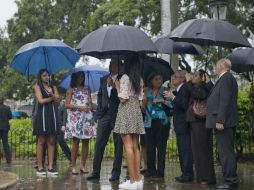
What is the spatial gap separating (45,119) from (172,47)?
2.77 metres

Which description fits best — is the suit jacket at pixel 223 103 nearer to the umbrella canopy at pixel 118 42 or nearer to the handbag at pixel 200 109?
the handbag at pixel 200 109

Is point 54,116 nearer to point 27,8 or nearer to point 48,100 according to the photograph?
point 48,100

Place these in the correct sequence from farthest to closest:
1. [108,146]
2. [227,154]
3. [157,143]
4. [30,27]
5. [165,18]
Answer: [30,27]
[165,18]
[108,146]
[157,143]
[227,154]

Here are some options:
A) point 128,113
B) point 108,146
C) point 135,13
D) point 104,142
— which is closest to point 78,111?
point 104,142

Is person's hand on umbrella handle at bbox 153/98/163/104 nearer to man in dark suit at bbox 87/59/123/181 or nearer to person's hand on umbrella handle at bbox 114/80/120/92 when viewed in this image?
man in dark suit at bbox 87/59/123/181

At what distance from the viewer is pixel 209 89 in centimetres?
887

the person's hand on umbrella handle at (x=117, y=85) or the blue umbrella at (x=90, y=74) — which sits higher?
the blue umbrella at (x=90, y=74)

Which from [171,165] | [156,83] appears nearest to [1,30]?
[171,165]

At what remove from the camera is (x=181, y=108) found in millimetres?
9227

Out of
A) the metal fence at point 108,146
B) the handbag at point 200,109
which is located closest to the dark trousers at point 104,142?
the handbag at point 200,109

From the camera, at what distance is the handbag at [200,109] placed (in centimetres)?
875

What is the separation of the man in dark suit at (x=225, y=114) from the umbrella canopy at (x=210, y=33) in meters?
0.37

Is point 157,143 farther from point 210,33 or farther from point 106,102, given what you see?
point 210,33

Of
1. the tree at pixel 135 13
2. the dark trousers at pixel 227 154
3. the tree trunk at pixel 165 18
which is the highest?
the tree at pixel 135 13
